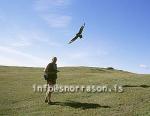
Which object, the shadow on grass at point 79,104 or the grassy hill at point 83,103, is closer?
the grassy hill at point 83,103

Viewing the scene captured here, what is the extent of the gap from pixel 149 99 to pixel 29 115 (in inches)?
300

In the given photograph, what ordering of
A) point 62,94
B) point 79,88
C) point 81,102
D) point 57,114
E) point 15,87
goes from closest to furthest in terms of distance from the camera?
point 57,114, point 81,102, point 62,94, point 79,88, point 15,87

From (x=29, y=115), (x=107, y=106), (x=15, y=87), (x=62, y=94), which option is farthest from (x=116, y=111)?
(x=15, y=87)

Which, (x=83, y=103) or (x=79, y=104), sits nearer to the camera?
(x=79, y=104)

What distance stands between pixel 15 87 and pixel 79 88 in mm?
6580

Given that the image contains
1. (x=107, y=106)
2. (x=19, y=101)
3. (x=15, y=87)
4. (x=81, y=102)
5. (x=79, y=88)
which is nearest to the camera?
(x=107, y=106)

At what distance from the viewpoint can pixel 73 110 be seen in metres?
20.0

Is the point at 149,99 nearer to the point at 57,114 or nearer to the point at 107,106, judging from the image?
the point at 107,106

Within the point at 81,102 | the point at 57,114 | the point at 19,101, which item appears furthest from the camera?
the point at 19,101

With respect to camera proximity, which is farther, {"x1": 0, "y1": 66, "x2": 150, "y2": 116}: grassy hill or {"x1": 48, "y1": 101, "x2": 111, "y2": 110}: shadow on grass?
{"x1": 48, "y1": 101, "x2": 111, "y2": 110}: shadow on grass

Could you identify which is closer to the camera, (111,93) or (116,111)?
(116,111)

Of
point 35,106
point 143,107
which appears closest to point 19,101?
point 35,106

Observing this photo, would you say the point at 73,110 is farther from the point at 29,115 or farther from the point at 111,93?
the point at 111,93

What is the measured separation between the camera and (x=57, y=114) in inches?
757
